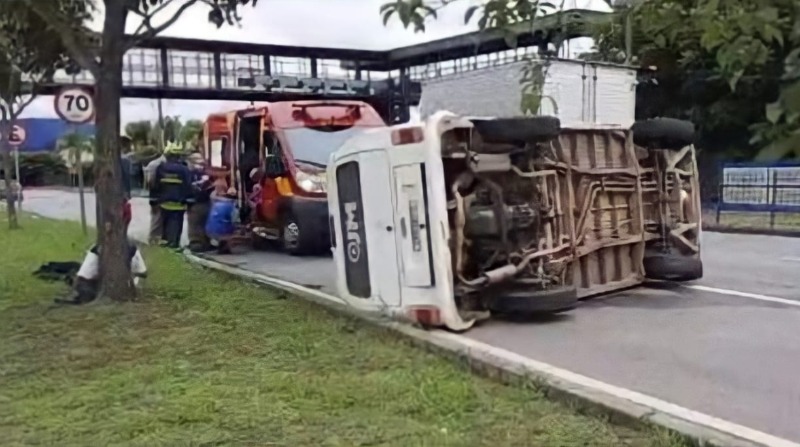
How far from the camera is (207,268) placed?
11.6 m

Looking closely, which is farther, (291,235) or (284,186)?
(284,186)

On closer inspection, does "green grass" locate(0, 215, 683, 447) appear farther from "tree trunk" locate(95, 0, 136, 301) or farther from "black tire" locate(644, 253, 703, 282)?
"black tire" locate(644, 253, 703, 282)

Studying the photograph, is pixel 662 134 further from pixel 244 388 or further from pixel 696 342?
pixel 244 388

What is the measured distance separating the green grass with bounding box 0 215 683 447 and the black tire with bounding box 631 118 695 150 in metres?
3.49

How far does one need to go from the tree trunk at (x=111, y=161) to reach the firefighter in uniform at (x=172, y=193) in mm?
5742

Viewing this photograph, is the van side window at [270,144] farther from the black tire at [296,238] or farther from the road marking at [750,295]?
the road marking at [750,295]

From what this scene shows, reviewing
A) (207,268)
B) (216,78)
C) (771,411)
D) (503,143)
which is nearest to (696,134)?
(503,143)

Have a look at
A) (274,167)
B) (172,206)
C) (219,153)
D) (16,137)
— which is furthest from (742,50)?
(16,137)

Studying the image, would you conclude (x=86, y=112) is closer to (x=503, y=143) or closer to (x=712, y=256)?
(x=503, y=143)

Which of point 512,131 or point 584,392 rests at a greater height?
point 512,131

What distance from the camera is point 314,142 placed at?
14.0 meters

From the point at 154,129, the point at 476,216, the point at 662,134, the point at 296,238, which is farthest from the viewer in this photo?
the point at 154,129

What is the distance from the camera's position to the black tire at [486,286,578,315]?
293 inches

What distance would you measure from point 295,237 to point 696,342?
Answer: 749cm
